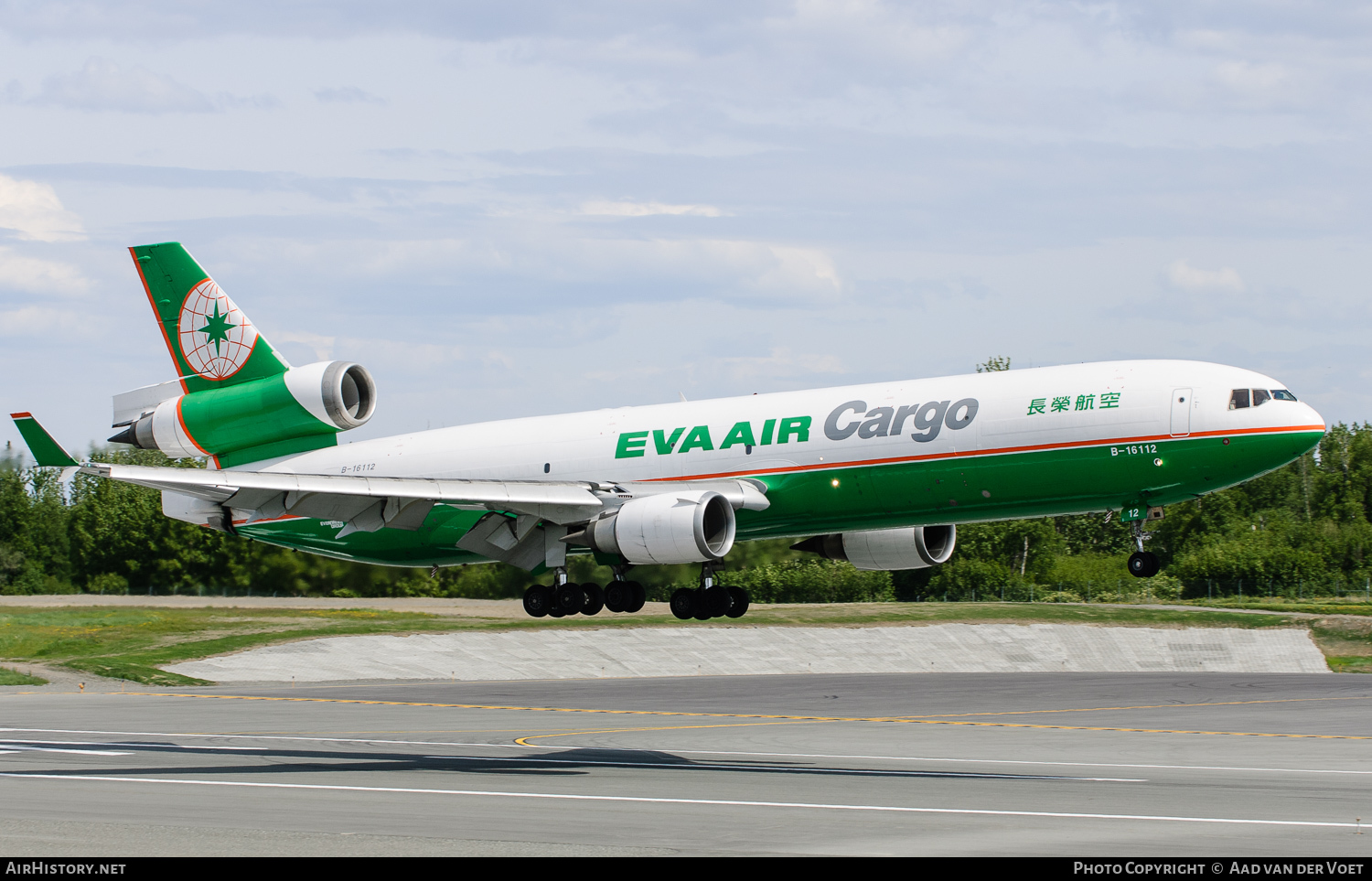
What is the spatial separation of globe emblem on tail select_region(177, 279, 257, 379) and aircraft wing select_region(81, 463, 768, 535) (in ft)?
21.8

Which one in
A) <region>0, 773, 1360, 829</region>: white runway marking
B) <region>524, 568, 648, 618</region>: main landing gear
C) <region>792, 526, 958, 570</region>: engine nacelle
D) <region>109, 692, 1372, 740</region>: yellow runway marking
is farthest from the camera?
<region>109, 692, 1372, 740</region>: yellow runway marking

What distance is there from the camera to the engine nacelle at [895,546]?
42.2 metres

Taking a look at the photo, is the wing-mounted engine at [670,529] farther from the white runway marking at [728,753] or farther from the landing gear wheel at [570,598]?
the white runway marking at [728,753]

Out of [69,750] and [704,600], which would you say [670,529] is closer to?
[704,600]

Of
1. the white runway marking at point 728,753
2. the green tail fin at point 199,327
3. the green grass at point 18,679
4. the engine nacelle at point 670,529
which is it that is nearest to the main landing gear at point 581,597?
the engine nacelle at point 670,529

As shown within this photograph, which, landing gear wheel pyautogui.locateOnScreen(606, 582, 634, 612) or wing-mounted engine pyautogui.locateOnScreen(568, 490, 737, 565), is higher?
wing-mounted engine pyautogui.locateOnScreen(568, 490, 737, 565)

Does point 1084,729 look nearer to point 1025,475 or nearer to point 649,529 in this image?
point 1025,475

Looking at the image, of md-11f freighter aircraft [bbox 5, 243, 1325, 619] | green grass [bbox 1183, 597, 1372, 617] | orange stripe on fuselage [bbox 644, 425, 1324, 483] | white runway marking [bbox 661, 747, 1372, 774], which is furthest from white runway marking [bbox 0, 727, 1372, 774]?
green grass [bbox 1183, 597, 1372, 617]

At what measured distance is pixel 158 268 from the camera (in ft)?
155

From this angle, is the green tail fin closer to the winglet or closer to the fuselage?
the fuselage

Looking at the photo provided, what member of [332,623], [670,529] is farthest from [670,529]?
[332,623]

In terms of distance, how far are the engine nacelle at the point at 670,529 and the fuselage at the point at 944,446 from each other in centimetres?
201

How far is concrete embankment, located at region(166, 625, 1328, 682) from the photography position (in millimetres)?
75750
